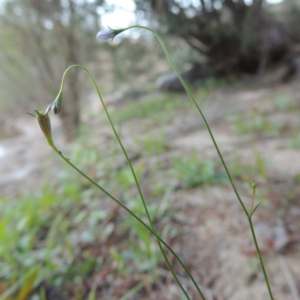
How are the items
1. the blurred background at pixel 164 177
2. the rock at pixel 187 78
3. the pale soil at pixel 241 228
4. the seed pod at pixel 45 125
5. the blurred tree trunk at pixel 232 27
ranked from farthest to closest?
the rock at pixel 187 78 < the blurred tree trunk at pixel 232 27 < the blurred background at pixel 164 177 < the pale soil at pixel 241 228 < the seed pod at pixel 45 125

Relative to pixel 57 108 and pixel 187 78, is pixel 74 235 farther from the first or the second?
pixel 187 78

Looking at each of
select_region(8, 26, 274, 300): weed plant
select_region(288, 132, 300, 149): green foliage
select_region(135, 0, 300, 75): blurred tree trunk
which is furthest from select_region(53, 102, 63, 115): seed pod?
select_region(135, 0, 300, 75): blurred tree trunk

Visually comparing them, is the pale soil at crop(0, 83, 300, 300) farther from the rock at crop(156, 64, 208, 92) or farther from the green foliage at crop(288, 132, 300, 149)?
the rock at crop(156, 64, 208, 92)

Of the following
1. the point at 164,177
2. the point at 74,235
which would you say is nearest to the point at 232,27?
the point at 164,177

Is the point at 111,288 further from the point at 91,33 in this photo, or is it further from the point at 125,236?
the point at 91,33

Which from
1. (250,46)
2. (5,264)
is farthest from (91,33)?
(5,264)

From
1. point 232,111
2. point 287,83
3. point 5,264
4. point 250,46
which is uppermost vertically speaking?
point 250,46

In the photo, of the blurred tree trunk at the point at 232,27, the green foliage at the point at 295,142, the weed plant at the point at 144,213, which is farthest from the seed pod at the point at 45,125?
the blurred tree trunk at the point at 232,27

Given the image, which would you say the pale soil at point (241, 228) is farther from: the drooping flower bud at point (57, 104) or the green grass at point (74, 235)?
the drooping flower bud at point (57, 104)

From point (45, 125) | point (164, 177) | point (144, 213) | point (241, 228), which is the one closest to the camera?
point (45, 125)
